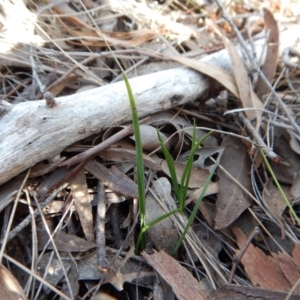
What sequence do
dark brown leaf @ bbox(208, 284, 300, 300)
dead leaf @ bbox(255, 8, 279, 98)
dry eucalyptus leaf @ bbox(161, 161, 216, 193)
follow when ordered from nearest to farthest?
dark brown leaf @ bbox(208, 284, 300, 300) < dry eucalyptus leaf @ bbox(161, 161, 216, 193) < dead leaf @ bbox(255, 8, 279, 98)

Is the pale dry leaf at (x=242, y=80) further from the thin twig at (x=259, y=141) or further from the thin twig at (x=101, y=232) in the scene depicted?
the thin twig at (x=101, y=232)

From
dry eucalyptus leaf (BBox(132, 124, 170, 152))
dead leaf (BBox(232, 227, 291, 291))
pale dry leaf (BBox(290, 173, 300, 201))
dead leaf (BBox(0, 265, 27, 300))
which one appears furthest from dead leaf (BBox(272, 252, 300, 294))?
dead leaf (BBox(0, 265, 27, 300))

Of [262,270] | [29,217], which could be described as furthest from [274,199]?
[29,217]

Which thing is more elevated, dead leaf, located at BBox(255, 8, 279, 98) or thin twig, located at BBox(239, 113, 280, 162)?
dead leaf, located at BBox(255, 8, 279, 98)

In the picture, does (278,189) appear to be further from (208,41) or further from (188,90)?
(208,41)

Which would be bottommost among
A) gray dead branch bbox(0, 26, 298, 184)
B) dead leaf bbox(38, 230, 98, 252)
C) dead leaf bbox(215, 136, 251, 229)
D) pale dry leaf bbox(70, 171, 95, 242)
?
dead leaf bbox(215, 136, 251, 229)

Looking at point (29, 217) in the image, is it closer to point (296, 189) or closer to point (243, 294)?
point (243, 294)

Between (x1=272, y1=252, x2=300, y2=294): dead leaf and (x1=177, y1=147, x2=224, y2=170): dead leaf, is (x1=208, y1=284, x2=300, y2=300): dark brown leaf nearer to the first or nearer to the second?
(x1=272, y1=252, x2=300, y2=294): dead leaf
